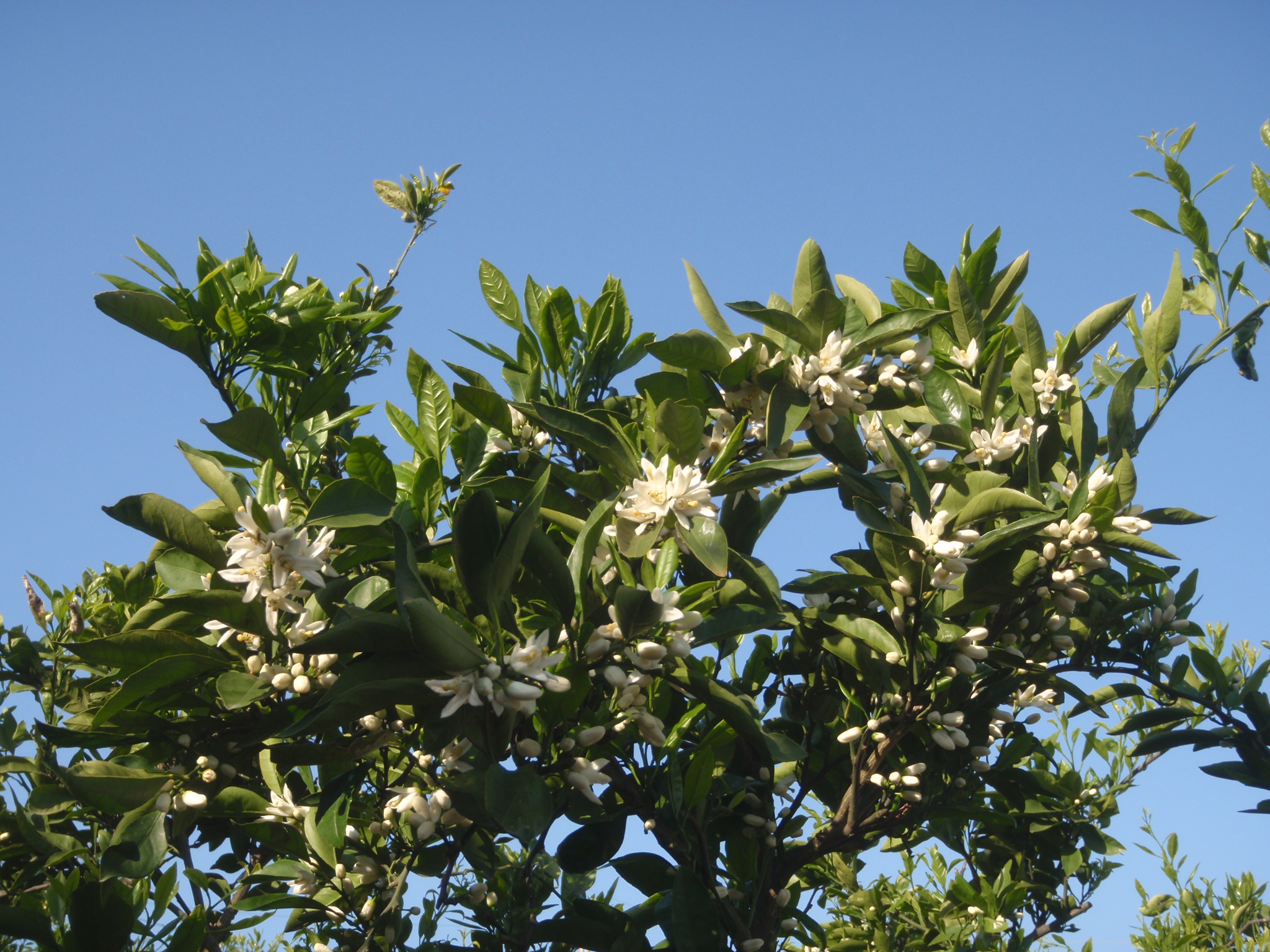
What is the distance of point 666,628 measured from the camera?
7.57ft

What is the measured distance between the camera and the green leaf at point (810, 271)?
2.75m

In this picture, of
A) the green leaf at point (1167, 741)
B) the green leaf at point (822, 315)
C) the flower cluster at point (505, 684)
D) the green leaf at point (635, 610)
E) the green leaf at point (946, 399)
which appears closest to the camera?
the flower cluster at point (505, 684)

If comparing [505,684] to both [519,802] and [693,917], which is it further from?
[693,917]

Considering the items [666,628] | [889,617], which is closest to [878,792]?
[889,617]

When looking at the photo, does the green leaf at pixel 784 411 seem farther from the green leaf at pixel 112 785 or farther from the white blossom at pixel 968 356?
the green leaf at pixel 112 785

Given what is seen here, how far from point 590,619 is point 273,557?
29.1 inches

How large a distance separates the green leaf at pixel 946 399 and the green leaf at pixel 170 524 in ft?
6.95

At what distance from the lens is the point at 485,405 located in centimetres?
267

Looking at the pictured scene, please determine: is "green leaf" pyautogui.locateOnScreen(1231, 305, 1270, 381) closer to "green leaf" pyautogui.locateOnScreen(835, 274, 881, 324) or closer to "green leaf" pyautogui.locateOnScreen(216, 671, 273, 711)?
"green leaf" pyautogui.locateOnScreen(835, 274, 881, 324)

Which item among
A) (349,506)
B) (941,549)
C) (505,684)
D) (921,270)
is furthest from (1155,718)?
(349,506)

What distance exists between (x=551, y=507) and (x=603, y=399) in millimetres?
562

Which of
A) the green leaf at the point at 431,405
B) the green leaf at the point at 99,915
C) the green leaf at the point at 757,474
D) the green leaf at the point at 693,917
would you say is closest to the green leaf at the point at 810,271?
the green leaf at the point at 757,474

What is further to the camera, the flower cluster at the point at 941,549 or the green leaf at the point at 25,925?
the flower cluster at the point at 941,549

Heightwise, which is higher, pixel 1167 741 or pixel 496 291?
pixel 496 291
